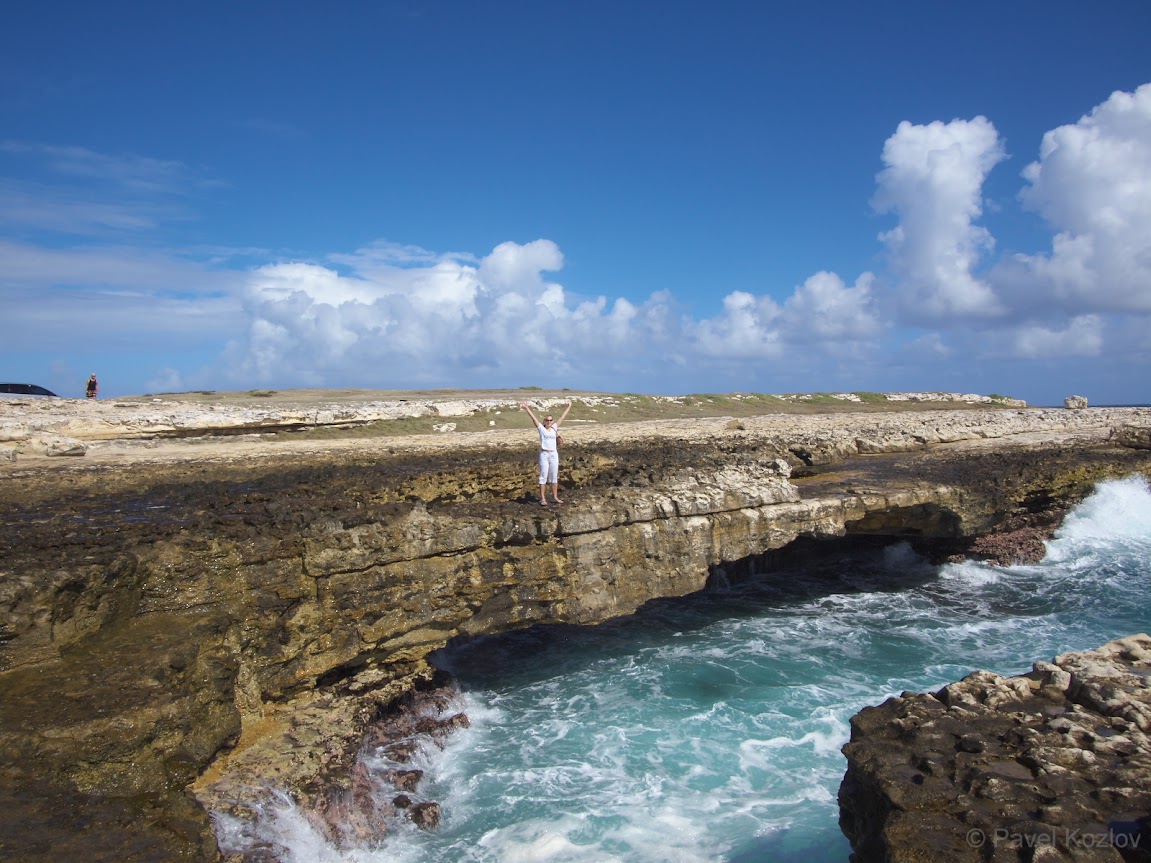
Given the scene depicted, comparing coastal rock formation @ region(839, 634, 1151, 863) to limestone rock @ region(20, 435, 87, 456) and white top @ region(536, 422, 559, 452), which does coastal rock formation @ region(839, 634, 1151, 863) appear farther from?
limestone rock @ region(20, 435, 87, 456)

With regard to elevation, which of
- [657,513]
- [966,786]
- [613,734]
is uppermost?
Result: [657,513]

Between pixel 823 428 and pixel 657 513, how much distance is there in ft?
59.0

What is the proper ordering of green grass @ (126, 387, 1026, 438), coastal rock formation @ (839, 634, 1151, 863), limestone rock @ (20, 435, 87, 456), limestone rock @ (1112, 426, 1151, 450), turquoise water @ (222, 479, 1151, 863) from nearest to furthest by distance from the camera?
coastal rock formation @ (839, 634, 1151, 863)
turquoise water @ (222, 479, 1151, 863)
limestone rock @ (20, 435, 87, 456)
limestone rock @ (1112, 426, 1151, 450)
green grass @ (126, 387, 1026, 438)

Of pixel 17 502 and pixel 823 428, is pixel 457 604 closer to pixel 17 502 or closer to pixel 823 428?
pixel 17 502

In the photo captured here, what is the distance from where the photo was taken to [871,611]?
681 inches

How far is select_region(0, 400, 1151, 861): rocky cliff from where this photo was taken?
22.5 ft

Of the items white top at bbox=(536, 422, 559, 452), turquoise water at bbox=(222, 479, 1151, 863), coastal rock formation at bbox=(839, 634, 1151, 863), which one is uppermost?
white top at bbox=(536, 422, 559, 452)

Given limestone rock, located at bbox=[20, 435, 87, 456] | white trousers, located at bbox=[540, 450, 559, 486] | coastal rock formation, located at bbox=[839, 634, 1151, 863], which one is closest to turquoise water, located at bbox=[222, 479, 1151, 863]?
coastal rock formation, located at bbox=[839, 634, 1151, 863]

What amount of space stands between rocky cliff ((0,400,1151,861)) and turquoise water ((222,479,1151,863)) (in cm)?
163

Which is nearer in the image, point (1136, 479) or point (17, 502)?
point (17, 502)

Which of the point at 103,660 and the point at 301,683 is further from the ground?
the point at 103,660

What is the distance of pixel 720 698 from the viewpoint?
1282 cm

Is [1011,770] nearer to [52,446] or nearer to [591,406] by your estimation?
[52,446]

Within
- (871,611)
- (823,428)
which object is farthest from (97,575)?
(823,428)
